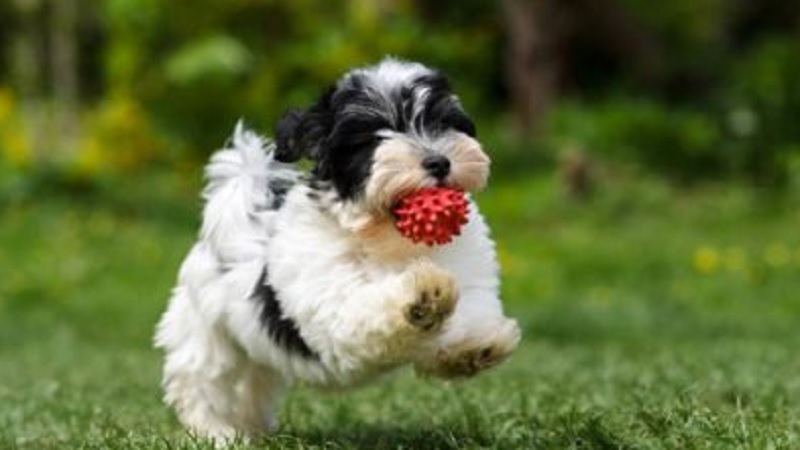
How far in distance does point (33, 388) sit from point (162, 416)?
1.74 m

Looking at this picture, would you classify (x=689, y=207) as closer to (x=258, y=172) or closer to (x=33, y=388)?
(x=33, y=388)

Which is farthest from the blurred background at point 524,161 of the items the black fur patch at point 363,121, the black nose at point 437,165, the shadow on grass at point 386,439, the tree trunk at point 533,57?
the black nose at point 437,165

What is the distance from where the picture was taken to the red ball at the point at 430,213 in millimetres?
5215

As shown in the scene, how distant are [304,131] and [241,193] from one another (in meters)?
0.64

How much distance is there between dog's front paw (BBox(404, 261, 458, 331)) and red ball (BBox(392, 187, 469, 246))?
0.16 m

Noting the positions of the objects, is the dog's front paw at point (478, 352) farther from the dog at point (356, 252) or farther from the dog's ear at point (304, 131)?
the dog's ear at point (304, 131)

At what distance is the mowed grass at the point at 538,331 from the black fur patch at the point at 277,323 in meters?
0.31

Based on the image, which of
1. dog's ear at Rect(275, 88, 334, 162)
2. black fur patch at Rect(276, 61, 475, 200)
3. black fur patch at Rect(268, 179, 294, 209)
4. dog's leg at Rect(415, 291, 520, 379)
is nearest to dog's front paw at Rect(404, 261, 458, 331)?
dog's leg at Rect(415, 291, 520, 379)

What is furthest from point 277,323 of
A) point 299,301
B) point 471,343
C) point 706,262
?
point 706,262

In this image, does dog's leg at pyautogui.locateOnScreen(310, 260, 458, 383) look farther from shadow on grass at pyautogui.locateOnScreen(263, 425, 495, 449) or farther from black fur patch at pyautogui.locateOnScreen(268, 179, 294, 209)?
black fur patch at pyautogui.locateOnScreen(268, 179, 294, 209)

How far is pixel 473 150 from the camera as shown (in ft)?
17.3

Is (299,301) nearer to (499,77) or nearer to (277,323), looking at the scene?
(277,323)

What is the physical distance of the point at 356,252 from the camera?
5535mm

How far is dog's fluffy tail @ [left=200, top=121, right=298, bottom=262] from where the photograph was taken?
6.07m
